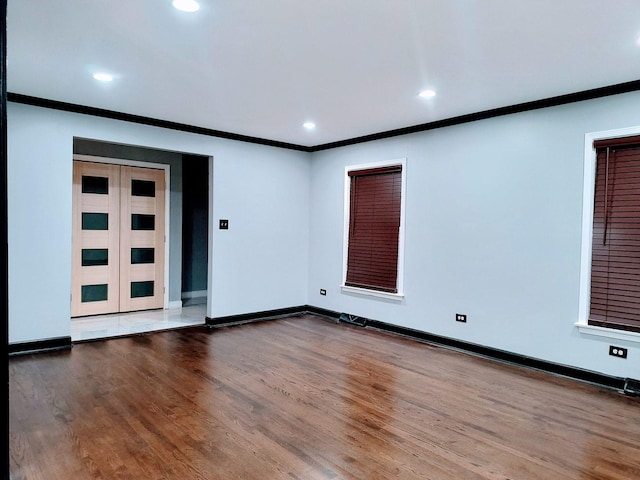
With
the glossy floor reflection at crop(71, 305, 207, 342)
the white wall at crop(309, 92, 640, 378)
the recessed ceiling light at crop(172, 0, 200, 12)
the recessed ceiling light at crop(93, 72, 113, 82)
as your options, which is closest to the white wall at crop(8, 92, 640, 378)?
the white wall at crop(309, 92, 640, 378)

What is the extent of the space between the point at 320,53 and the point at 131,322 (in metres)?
4.48

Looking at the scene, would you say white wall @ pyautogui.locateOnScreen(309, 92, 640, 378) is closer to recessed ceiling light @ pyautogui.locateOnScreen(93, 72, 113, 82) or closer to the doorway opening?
the doorway opening

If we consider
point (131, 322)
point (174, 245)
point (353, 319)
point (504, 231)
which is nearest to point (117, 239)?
point (174, 245)

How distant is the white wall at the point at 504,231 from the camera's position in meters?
3.82

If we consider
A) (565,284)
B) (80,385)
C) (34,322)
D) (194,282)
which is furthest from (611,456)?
(194,282)

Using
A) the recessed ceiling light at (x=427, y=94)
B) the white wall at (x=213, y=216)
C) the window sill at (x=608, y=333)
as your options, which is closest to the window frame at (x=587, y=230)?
the window sill at (x=608, y=333)

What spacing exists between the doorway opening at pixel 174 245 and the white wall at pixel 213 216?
48 centimetres

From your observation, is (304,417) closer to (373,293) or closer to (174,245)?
(373,293)

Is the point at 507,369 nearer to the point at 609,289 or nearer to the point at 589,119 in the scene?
the point at 609,289

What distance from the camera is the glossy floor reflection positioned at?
201 inches

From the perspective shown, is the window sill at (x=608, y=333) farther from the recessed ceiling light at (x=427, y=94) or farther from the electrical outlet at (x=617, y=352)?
the recessed ceiling light at (x=427, y=94)

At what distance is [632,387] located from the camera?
347cm

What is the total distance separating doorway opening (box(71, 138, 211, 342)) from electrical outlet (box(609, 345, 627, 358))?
4.73m

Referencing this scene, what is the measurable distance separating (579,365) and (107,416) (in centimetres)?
392
